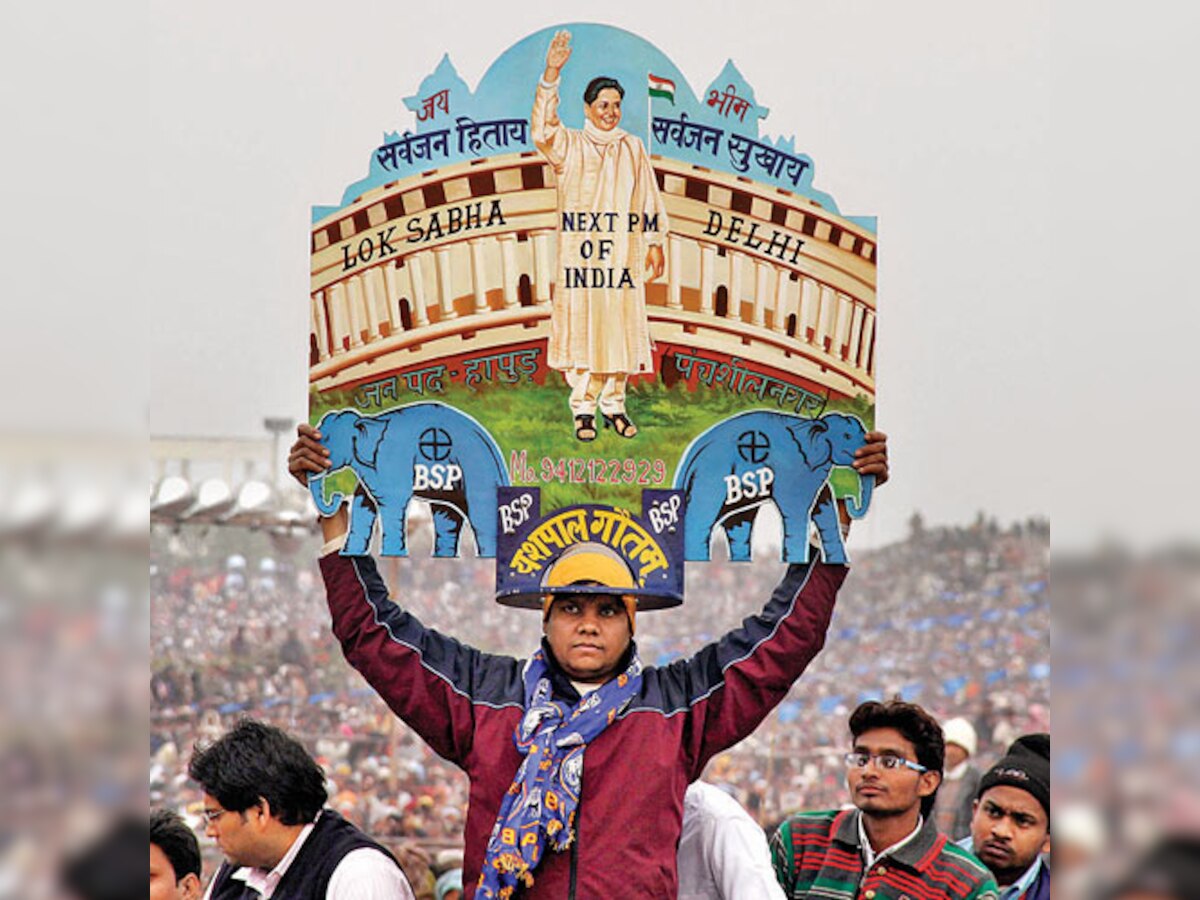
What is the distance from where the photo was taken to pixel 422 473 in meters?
4.98

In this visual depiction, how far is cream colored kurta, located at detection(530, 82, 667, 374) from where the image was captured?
5.01m

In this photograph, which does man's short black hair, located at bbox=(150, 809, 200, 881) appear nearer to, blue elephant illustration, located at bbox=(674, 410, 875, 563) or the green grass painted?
the green grass painted

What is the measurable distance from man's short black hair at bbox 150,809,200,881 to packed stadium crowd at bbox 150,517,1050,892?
784mm

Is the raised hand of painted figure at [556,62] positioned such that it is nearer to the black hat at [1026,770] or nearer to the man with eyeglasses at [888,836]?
the man with eyeglasses at [888,836]

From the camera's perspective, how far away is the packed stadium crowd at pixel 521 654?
6043 millimetres

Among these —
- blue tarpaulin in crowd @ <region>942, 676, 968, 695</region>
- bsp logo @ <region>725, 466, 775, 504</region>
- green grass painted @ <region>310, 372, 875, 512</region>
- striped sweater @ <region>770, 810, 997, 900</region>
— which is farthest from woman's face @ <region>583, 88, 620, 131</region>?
blue tarpaulin in crowd @ <region>942, 676, 968, 695</region>

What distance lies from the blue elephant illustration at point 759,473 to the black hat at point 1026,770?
0.87 metres

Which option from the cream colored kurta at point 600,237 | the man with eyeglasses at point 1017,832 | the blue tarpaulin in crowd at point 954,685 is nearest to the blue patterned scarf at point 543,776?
the cream colored kurta at point 600,237

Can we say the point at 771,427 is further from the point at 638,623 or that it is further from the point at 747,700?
the point at 638,623

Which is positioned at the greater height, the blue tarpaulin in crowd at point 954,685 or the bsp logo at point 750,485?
the bsp logo at point 750,485

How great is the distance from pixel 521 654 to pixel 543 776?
2.53 meters

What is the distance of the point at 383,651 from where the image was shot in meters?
4.86
